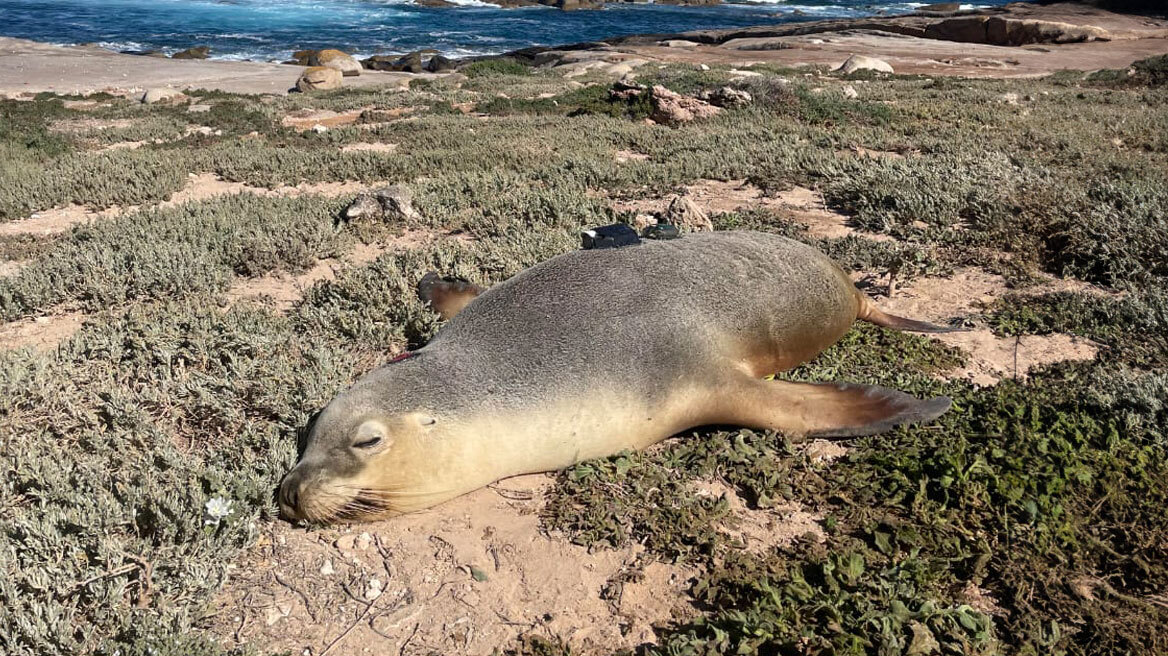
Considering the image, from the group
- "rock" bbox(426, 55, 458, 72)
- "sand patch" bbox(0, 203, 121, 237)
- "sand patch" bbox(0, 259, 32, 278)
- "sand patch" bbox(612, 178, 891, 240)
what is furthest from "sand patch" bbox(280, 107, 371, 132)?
"rock" bbox(426, 55, 458, 72)

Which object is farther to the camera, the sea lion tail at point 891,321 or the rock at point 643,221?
the rock at point 643,221

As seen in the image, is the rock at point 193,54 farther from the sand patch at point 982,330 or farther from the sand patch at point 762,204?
the sand patch at point 982,330

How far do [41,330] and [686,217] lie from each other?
562 centimetres

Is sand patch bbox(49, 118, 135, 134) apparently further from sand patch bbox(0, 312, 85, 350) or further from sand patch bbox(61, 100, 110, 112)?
sand patch bbox(0, 312, 85, 350)

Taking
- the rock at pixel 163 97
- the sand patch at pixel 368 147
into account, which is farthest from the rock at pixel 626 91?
the rock at pixel 163 97

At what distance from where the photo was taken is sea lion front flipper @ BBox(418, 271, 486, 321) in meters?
5.38

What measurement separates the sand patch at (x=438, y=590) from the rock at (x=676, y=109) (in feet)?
38.1

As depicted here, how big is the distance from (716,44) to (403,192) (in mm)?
42906

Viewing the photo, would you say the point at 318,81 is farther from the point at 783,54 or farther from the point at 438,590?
the point at 438,590

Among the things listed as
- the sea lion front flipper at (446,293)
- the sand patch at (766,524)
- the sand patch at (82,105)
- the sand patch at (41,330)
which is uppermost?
the sand patch at (82,105)

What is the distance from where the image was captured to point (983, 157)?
9508mm

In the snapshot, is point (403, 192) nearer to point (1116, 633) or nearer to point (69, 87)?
point (1116, 633)

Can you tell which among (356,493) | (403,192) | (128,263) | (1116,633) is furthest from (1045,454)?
(128,263)

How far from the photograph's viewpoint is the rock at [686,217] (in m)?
7.17
